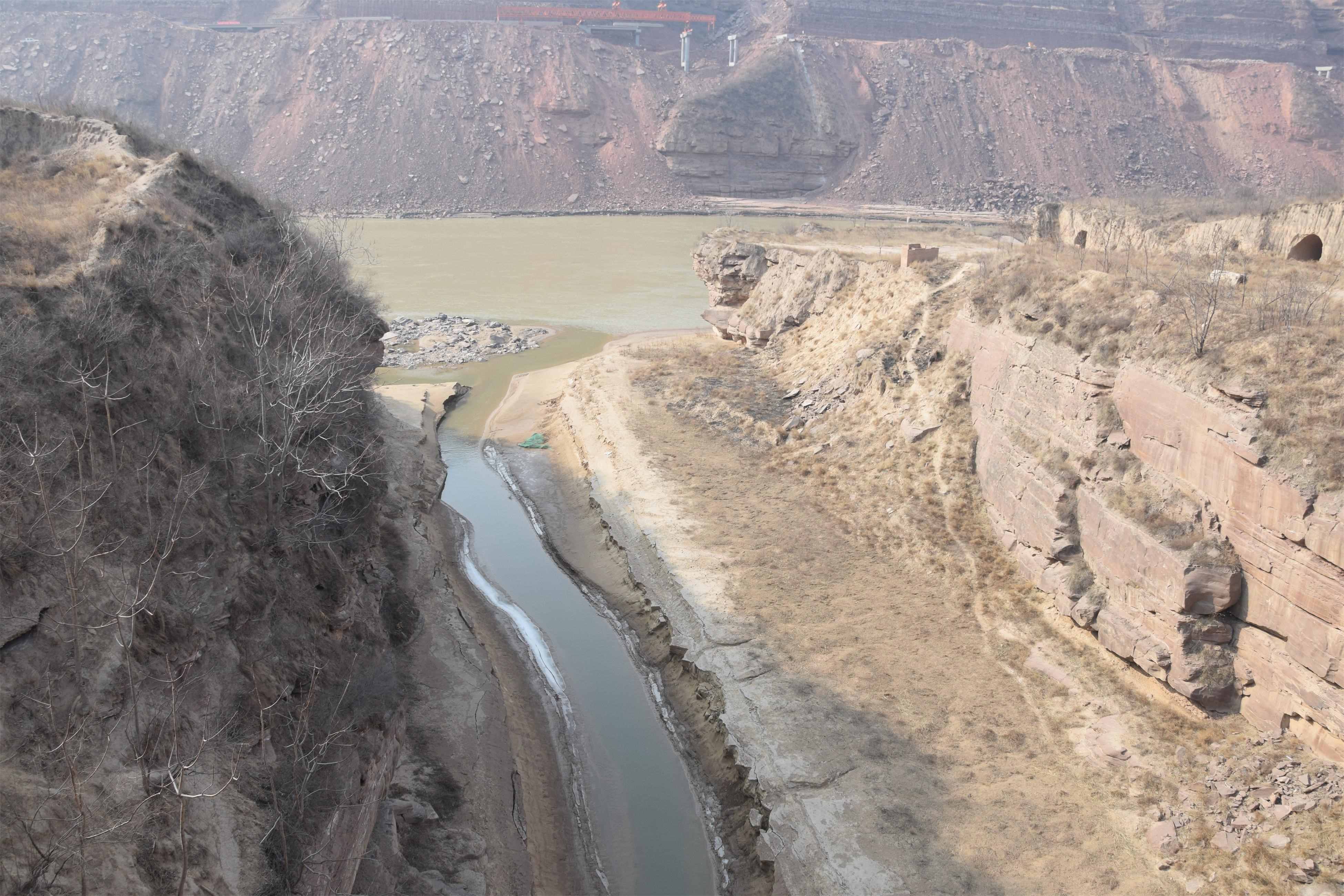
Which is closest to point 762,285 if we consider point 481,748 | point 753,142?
point 481,748

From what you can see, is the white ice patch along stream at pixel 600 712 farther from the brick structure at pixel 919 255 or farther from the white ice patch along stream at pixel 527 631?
the brick structure at pixel 919 255

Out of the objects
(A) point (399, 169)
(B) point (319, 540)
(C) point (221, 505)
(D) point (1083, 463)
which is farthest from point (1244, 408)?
(A) point (399, 169)

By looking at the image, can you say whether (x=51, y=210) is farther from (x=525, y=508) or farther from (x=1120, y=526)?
(x=1120, y=526)

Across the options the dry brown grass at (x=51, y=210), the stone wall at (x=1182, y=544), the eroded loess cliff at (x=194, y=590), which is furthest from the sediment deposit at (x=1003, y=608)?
the dry brown grass at (x=51, y=210)

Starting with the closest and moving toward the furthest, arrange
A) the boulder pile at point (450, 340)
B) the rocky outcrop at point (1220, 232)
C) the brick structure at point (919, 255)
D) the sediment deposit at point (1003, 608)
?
the sediment deposit at point (1003, 608)
the rocky outcrop at point (1220, 232)
the brick structure at point (919, 255)
the boulder pile at point (450, 340)

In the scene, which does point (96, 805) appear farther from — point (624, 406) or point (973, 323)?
point (624, 406)
